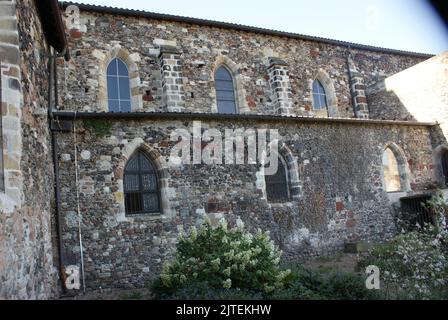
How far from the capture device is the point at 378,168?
1284 centimetres

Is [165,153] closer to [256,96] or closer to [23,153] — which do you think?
[23,153]

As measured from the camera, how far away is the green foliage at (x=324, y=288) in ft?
19.7

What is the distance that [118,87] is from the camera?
40.5 feet

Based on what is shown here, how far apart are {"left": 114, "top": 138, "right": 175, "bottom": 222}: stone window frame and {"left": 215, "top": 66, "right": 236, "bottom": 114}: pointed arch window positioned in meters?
4.50

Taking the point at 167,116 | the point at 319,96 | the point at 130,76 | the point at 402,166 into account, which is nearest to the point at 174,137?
the point at 167,116

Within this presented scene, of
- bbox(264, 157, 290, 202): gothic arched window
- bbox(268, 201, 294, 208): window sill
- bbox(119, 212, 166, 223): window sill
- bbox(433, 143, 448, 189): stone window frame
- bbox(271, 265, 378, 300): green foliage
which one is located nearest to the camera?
bbox(271, 265, 378, 300): green foliage

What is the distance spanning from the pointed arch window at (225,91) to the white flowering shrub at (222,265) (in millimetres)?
7360

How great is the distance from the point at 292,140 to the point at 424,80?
7.32 m

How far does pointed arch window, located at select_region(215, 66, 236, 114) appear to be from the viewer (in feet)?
44.7

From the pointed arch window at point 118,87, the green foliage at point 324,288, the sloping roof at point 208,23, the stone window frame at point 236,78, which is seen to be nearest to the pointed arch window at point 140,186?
the pointed arch window at point 118,87

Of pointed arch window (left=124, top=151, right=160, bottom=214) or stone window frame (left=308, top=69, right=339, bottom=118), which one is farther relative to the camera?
stone window frame (left=308, top=69, right=339, bottom=118)

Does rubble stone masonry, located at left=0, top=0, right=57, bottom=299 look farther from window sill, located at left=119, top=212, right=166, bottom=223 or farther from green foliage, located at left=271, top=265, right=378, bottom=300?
green foliage, located at left=271, top=265, right=378, bottom=300

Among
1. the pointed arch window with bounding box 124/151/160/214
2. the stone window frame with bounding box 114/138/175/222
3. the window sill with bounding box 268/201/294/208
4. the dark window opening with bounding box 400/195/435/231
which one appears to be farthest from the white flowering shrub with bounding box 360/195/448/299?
the pointed arch window with bounding box 124/151/160/214

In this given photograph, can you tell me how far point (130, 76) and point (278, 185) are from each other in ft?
19.1
